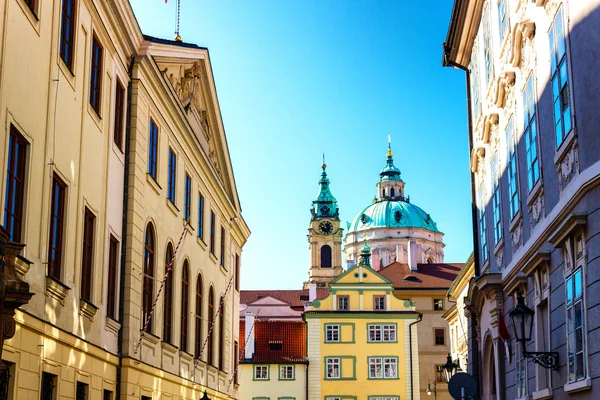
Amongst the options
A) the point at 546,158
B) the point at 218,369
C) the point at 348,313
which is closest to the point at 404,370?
the point at 348,313

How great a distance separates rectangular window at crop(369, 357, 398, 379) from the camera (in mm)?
61719

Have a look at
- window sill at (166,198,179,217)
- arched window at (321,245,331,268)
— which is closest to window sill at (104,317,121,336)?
window sill at (166,198,179,217)

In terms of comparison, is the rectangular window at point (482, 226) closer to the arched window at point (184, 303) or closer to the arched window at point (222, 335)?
the arched window at point (184, 303)

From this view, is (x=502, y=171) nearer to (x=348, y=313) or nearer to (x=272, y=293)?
(x=348, y=313)

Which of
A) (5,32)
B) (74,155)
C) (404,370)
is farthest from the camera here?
(404,370)

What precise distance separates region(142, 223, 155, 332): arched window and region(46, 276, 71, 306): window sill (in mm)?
6548

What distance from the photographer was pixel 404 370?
202 ft

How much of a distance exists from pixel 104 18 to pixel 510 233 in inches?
373

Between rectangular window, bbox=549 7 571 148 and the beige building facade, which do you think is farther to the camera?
the beige building facade

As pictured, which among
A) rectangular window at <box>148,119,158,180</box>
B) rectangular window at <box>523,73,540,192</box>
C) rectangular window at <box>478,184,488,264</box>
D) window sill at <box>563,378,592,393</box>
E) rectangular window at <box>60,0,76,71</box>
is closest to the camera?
window sill at <box>563,378,592,393</box>

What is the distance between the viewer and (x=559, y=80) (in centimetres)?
1349

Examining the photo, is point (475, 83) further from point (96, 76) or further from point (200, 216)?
point (200, 216)

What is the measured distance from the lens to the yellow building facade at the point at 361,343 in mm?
61500

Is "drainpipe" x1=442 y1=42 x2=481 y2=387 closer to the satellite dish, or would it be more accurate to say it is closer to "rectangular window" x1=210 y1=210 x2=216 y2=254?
the satellite dish
